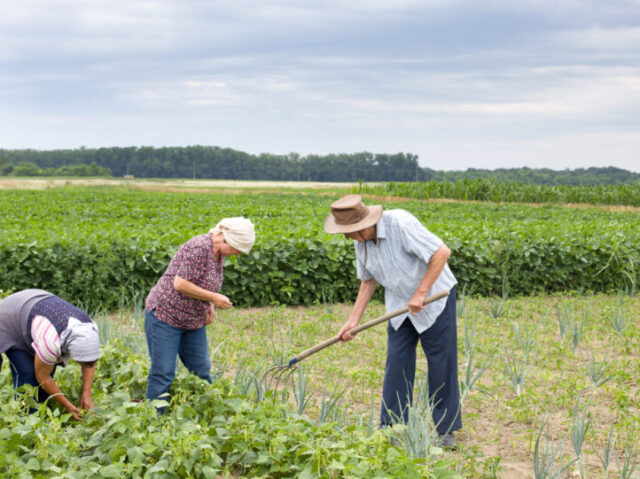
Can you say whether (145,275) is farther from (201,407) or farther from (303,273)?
(201,407)

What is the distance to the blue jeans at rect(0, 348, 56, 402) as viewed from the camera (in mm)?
3762

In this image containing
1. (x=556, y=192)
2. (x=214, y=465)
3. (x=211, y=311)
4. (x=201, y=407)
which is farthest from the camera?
(x=556, y=192)

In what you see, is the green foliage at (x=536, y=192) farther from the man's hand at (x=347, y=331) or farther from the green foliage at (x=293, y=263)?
the man's hand at (x=347, y=331)

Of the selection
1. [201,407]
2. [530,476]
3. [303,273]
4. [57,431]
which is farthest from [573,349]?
[57,431]

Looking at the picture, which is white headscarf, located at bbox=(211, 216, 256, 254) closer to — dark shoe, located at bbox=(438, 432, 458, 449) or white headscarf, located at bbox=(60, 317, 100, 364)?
white headscarf, located at bbox=(60, 317, 100, 364)

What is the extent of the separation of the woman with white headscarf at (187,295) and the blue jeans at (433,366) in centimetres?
124

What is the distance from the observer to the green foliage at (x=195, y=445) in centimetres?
286

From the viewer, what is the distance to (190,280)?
12.7 feet

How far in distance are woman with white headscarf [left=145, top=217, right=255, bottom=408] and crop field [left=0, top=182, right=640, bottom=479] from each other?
198mm

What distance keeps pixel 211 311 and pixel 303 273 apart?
488 centimetres

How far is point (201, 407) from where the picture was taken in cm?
377

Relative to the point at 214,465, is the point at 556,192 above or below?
above

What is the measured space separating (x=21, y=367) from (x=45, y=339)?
0.53 meters

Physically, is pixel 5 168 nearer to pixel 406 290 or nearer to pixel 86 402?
pixel 86 402
